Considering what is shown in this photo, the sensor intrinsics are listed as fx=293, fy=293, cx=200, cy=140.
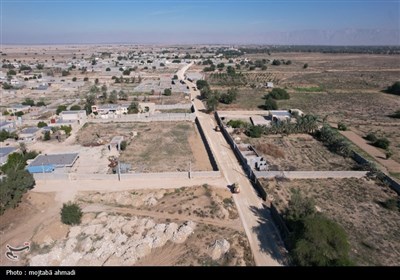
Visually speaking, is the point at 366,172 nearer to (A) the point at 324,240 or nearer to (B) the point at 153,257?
(A) the point at 324,240

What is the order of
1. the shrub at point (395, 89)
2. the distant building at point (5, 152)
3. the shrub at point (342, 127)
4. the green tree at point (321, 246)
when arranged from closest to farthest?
the green tree at point (321, 246)
the distant building at point (5, 152)
the shrub at point (342, 127)
the shrub at point (395, 89)

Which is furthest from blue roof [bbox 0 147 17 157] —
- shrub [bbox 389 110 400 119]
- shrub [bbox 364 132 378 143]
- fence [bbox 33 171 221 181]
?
shrub [bbox 389 110 400 119]

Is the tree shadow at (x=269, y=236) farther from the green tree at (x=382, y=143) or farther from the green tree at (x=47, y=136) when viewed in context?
the green tree at (x=47, y=136)

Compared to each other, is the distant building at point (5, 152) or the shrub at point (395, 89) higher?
the shrub at point (395, 89)

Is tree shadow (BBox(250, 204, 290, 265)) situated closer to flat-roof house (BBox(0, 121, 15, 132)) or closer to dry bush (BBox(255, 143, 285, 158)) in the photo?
dry bush (BBox(255, 143, 285, 158))

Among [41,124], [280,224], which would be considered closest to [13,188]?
[280,224]

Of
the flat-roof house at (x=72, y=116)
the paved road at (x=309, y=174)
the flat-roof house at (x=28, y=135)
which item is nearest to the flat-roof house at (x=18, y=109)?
the flat-roof house at (x=72, y=116)

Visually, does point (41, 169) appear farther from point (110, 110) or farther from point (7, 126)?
point (110, 110)
